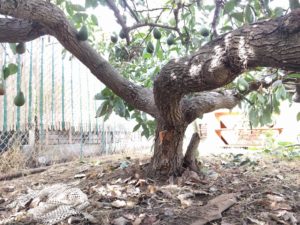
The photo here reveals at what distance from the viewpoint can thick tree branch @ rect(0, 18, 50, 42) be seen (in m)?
1.54

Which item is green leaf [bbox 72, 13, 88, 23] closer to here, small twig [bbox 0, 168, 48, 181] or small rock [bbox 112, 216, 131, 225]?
small rock [bbox 112, 216, 131, 225]

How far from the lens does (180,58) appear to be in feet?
4.81

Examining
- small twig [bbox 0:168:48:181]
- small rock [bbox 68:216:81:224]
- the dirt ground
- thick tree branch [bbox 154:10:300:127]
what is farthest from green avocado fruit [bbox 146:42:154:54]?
small twig [bbox 0:168:48:181]

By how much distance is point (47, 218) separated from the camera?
4.99 ft

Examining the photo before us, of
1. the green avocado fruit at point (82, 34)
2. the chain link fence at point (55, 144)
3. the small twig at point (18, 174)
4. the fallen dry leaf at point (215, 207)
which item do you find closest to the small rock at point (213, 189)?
the fallen dry leaf at point (215, 207)

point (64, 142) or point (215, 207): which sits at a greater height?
point (64, 142)

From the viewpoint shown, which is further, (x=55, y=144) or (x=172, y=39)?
(x=55, y=144)

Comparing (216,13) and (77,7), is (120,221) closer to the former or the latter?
(77,7)

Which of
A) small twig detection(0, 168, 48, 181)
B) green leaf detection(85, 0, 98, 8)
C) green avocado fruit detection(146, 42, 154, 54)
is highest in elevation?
green leaf detection(85, 0, 98, 8)

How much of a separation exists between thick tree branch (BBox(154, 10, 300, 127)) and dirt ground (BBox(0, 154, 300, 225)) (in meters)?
0.64

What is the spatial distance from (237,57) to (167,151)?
1071 mm

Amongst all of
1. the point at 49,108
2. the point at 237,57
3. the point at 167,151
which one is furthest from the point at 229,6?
the point at 49,108

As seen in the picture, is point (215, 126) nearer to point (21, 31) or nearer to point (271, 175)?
point (271, 175)

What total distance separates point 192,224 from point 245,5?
1.25m
